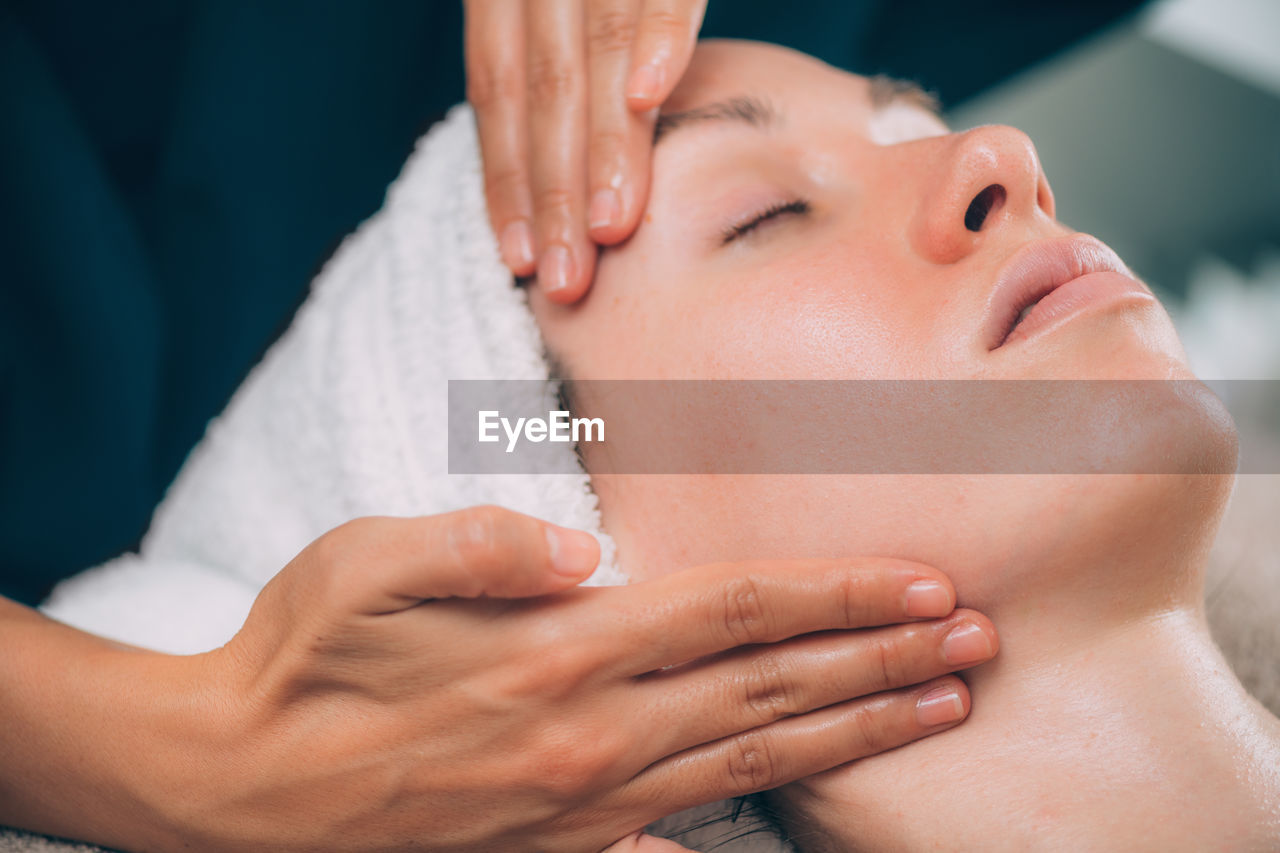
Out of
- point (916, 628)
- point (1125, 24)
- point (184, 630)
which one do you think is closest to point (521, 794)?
point (916, 628)

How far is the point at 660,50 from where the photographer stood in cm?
81

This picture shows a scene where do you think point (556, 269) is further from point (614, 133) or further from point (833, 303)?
point (833, 303)

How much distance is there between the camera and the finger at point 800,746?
0.64 meters

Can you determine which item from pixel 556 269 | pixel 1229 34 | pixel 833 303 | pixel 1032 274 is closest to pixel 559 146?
pixel 556 269

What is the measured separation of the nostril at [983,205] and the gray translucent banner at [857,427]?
0.18 m

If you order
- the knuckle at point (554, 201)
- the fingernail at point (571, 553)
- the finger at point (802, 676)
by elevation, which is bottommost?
the finger at point (802, 676)

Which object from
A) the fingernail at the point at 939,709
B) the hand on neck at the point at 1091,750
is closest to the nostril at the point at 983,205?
the hand on neck at the point at 1091,750

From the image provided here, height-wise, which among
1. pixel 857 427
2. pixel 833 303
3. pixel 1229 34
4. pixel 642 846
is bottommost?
pixel 642 846

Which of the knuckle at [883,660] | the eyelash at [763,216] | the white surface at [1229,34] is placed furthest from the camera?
the white surface at [1229,34]

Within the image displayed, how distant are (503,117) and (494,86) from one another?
0.04 m

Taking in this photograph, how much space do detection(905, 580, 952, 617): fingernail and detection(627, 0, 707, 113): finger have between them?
Result: 0.51 meters

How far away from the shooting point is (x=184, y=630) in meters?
0.87

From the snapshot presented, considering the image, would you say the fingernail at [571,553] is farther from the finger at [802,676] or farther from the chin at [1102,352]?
the chin at [1102,352]

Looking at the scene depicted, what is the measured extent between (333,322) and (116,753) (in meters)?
0.52
